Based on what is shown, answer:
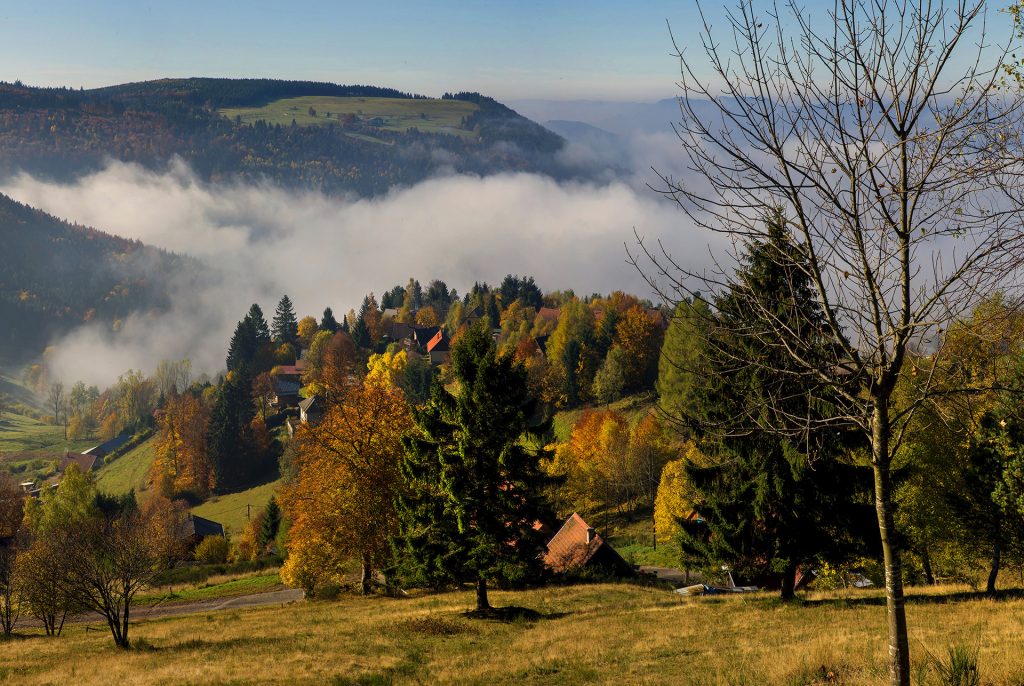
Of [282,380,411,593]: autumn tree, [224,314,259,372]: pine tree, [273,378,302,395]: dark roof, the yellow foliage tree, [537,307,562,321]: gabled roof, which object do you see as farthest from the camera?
[224,314,259,372]: pine tree

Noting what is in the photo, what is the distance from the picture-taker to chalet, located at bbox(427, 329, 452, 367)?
131125 mm

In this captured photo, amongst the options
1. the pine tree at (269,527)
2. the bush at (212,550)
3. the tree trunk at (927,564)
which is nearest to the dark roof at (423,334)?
the pine tree at (269,527)

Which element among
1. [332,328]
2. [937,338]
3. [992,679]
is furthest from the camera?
[332,328]

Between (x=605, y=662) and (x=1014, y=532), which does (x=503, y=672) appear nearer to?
(x=605, y=662)

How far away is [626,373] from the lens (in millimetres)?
90938

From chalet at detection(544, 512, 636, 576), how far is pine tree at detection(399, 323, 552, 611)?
12513 millimetres

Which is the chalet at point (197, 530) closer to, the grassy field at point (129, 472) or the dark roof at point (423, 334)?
the grassy field at point (129, 472)

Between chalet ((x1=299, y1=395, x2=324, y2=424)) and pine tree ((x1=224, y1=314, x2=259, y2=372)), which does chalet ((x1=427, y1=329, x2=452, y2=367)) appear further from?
pine tree ((x1=224, y1=314, x2=259, y2=372))

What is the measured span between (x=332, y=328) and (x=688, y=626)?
471 ft

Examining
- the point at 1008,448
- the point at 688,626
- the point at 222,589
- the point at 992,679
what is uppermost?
the point at 1008,448

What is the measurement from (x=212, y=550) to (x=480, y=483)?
53.9m

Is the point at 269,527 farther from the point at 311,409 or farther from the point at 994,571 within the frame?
the point at 994,571

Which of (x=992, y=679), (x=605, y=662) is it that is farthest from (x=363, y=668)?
(x=992, y=679)

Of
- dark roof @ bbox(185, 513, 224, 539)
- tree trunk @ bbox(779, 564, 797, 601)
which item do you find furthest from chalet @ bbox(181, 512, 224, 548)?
tree trunk @ bbox(779, 564, 797, 601)
